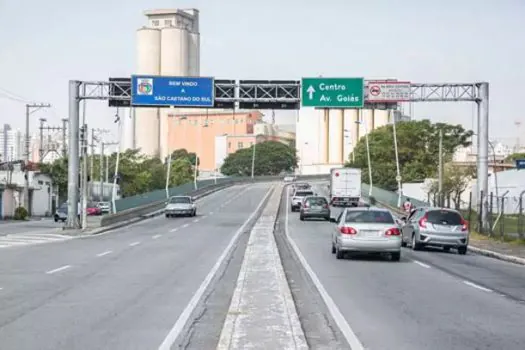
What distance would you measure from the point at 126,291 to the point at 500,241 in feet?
78.3

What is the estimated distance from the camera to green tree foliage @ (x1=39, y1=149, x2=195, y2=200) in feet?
287

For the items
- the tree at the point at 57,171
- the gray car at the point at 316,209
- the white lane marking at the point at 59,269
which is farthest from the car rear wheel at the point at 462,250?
the tree at the point at 57,171

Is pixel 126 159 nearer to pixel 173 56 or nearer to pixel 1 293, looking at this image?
pixel 173 56

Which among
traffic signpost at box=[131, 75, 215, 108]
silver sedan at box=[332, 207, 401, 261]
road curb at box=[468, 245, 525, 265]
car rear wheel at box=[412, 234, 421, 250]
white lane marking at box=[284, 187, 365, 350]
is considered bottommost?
road curb at box=[468, 245, 525, 265]

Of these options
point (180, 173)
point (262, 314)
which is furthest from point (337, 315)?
point (180, 173)

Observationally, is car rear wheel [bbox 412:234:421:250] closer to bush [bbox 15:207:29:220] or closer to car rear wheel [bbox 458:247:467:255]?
car rear wheel [bbox 458:247:467:255]

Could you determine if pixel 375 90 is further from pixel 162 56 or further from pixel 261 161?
pixel 162 56

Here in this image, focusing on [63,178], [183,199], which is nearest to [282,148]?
[63,178]

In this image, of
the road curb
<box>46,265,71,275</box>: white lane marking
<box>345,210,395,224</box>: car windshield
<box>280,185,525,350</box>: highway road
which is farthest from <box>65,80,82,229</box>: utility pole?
<box>345,210,395,224</box>: car windshield

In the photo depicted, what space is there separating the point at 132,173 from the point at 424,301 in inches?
3861

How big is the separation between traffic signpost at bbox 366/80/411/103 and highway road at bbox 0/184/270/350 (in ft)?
53.3

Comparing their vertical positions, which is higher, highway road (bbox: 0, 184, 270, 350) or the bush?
highway road (bbox: 0, 184, 270, 350)

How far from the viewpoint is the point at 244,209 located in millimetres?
74500

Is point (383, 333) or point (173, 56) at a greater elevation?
point (173, 56)
